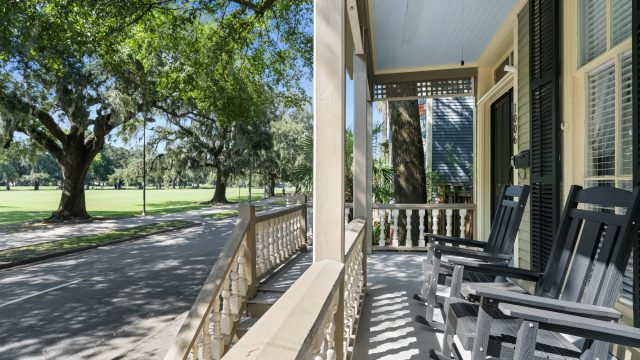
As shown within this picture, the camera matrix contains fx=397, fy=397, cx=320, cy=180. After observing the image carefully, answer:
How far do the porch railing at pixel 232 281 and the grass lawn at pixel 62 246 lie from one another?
6011mm

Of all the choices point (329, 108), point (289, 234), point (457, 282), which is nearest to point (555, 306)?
point (457, 282)

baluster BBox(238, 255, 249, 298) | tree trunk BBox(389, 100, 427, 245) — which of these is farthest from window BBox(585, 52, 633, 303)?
tree trunk BBox(389, 100, 427, 245)

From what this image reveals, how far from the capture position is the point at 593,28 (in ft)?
8.18

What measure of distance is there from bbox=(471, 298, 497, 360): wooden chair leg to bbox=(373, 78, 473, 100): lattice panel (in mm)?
4907

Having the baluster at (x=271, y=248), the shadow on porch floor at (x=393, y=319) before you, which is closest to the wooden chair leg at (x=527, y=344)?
the shadow on porch floor at (x=393, y=319)

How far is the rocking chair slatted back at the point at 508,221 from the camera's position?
2656 mm

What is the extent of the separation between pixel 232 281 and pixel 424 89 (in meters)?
4.22

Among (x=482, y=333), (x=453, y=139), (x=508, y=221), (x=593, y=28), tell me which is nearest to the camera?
(x=482, y=333)

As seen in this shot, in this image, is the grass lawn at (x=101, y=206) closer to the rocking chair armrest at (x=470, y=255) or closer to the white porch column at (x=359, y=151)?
the white porch column at (x=359, y=151)

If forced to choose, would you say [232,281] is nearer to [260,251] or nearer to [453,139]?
[260,251]

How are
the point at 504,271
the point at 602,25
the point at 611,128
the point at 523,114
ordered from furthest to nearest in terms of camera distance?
the point at 523,114, the point at 602,25, the point at 611,128, the point at 504,271

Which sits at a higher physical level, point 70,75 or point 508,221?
point 70,75

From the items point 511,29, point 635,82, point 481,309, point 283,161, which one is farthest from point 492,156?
point 283,161

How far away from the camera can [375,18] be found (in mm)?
4051
